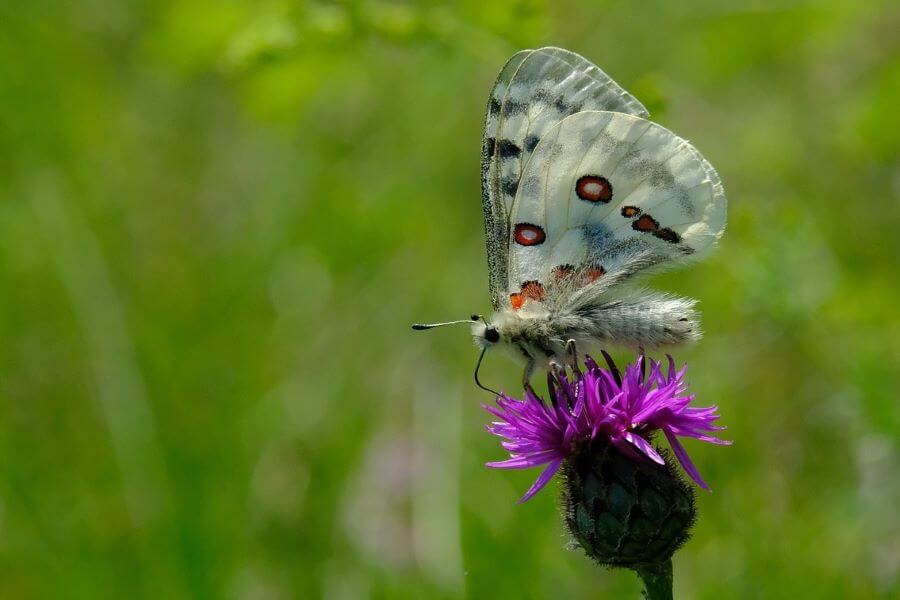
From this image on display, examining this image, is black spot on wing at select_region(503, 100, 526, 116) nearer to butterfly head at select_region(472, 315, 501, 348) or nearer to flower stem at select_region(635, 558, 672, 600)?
butterfly head at select_region(472, 315, 501, 348)

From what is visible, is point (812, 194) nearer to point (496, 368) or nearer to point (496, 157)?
point (496, 368)

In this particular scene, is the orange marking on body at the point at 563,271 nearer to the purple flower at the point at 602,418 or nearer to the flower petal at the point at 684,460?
the purple flower at the point at 602,418

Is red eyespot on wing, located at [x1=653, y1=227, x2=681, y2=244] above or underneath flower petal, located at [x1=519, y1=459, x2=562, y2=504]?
above

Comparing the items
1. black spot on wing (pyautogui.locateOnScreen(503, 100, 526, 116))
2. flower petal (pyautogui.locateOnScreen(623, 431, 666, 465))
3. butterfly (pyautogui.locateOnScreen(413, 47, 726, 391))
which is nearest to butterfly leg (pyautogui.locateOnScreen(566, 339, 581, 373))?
butterfly (pyautogui.locateOnScreen(413, 47, 726, 391))

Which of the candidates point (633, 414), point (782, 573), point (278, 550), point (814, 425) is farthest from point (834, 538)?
point (278, 550)

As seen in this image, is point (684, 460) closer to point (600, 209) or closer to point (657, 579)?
point (657, 579)

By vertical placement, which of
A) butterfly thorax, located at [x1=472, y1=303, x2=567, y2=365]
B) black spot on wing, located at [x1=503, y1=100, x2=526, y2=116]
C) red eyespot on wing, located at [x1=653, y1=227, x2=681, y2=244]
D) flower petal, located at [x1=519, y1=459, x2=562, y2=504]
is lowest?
flower petal, located at [x1=519, y1=459, x2=562, y2=504]

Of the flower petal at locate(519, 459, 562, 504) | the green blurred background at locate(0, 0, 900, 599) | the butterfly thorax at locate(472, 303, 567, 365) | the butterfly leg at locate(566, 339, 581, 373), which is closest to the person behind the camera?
the flower petal at locate(519, 459, 562, 504)

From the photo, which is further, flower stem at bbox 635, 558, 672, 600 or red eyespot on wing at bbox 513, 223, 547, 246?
red eyespot on wing at bbox 513, 223, 547, 246
